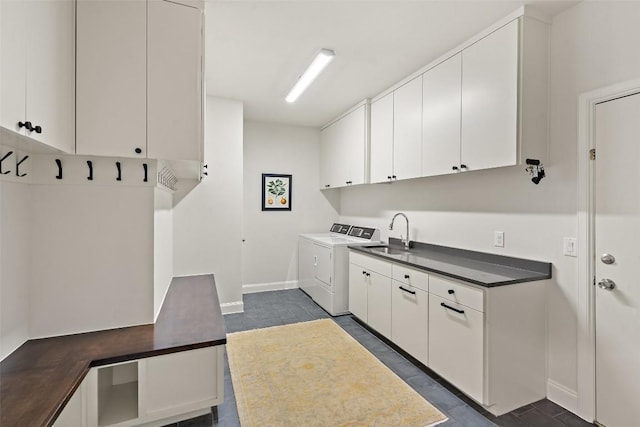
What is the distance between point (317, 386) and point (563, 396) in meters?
1.67

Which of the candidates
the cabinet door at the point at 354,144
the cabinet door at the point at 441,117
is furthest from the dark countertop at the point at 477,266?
the cabinet door at the point at 354,144

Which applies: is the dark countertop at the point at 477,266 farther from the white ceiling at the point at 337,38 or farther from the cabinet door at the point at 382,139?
the white ceiling at the point at 337,38

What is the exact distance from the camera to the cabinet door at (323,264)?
153 inches

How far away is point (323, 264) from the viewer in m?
4.06

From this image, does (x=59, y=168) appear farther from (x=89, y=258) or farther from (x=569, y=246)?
(x=569, y=246)

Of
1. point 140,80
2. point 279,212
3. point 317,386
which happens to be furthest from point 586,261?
point 279,212

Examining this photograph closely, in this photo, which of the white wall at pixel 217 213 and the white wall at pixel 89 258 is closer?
the white wall at pixel 89 258

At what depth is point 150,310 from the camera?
6.62ft

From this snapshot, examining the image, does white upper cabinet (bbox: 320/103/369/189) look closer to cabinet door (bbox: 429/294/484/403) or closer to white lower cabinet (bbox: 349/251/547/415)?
white lower cabinet (bbox: 349/251/547/415)

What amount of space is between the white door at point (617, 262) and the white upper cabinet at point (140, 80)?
8.27ft

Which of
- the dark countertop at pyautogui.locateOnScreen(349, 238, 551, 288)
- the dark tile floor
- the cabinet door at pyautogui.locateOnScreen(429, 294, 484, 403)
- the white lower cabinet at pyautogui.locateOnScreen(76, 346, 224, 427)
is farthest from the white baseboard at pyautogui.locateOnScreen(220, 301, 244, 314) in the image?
the cabinet door at pyautogui.locateOnScreen(429, 294, 484, 403)

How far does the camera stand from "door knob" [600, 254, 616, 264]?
6.13 feet

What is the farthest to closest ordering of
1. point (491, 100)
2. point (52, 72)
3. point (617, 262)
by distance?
point (491, 100) → point (617, 262) → point (52, 72)

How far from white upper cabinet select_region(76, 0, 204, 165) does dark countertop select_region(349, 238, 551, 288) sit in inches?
74.9
